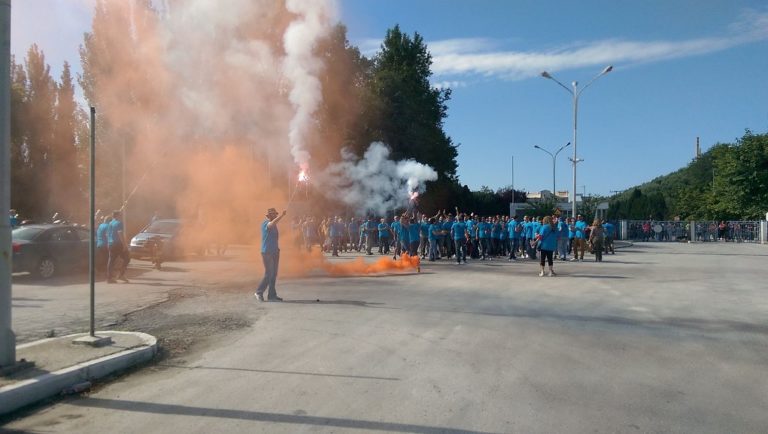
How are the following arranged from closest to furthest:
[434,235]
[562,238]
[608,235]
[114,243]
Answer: [114,243] → [434,235] → [562,238] → [608,235]

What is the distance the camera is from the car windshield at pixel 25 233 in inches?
567

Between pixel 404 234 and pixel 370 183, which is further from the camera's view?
pixel 370 183

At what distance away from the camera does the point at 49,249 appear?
577 inches

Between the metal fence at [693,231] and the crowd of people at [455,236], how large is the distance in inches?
948

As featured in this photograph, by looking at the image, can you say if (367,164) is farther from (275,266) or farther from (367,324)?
(367,324)

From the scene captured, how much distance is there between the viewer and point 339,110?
99.0 ft

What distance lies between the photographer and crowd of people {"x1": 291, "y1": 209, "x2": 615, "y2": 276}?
2134 cm

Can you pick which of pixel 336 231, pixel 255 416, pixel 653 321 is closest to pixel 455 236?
pixel 336 231

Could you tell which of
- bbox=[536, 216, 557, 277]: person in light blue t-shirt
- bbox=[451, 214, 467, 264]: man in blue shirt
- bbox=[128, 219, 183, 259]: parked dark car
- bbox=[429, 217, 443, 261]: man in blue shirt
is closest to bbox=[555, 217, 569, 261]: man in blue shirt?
bbox=[451, 214, 467, 264]: man in blue shirt

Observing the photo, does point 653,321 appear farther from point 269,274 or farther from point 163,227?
point 163,227

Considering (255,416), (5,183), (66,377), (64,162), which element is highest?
(64,162)

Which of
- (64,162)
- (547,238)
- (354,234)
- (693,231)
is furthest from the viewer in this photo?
(693,231)

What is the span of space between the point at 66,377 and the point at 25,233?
10.8 metres

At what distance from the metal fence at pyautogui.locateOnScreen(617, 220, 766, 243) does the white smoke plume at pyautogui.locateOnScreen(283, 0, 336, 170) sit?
Answer: 35.3 m
